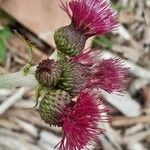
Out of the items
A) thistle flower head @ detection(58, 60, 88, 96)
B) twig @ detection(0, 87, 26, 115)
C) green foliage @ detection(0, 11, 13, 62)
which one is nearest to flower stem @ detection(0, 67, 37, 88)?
thistle flower head @ detection(58, 60, 88, 96)

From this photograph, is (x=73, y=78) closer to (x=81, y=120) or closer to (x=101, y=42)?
(x=81, y=120)

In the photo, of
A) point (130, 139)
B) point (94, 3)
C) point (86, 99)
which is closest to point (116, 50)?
point (130, 139)

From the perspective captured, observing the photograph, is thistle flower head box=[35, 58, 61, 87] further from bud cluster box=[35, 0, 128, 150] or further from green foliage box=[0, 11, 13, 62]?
green foliage box=[0, 11, 13, 62]

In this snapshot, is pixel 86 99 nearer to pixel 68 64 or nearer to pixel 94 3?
pixel 68 64

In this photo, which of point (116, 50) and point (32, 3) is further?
point (116, 50)

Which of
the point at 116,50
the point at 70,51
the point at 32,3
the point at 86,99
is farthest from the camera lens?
the point at 116,50

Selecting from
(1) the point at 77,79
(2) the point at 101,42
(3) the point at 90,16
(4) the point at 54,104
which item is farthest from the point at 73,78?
(2) the point at 101,42

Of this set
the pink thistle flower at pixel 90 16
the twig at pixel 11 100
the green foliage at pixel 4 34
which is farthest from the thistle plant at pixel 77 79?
the twig at pixel 11 100

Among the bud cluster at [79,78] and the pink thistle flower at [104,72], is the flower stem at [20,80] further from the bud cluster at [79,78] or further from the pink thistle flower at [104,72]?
the pink thistle flower at [104,72]
